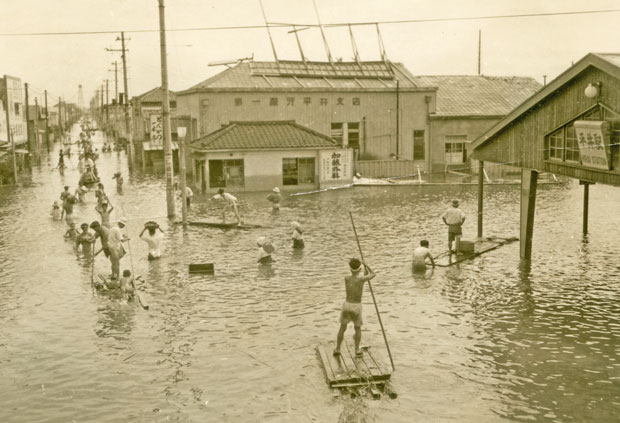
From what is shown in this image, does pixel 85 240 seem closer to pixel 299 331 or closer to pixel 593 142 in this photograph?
pixel 299 331

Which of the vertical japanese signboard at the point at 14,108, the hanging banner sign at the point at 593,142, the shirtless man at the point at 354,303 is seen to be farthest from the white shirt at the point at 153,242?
the vertical japanese signboard at the point at 14,108

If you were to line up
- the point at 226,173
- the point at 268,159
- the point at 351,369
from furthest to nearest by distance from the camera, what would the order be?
the point at 268,159, the point at 226,173, the point at 351,369

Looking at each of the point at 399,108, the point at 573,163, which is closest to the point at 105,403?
the point at 573,163

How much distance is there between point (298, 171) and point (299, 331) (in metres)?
28.2

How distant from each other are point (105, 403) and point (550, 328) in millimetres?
9438

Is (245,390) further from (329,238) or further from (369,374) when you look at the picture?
(329,238)

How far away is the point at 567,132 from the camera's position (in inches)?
706

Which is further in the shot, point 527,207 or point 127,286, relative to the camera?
point 527,207

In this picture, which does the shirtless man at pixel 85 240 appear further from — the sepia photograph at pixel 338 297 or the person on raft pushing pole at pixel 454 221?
the person on raft pushing pole at pixel 454 221

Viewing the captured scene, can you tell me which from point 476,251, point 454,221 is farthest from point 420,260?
point 476,251

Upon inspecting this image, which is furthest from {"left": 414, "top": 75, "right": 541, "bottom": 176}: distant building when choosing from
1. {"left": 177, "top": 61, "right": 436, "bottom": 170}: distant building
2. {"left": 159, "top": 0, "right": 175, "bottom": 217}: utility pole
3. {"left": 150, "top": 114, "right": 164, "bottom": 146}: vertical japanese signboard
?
{"left": 159, "top": 0, "right": 175, "bottom": 217}: utility pole

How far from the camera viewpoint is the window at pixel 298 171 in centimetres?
4206

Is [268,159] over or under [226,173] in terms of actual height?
over

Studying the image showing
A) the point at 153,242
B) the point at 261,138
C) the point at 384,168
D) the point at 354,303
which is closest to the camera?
the point at 354,303
